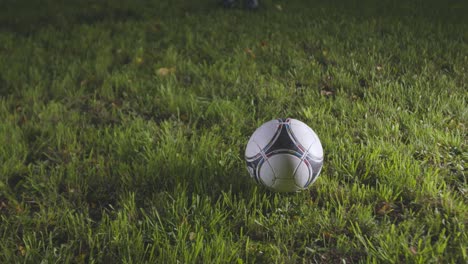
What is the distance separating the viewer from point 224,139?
11.8 ft

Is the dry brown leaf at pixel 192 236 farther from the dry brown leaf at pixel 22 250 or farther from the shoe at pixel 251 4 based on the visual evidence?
the shoe at pixel 251 4

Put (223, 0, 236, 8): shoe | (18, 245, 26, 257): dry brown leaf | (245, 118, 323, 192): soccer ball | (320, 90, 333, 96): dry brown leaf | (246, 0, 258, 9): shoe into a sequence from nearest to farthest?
(18, 245, 26, 257): dry brown leaf → (245, 118, 323, 192): soccer ball → (320, 90, 333, 96): dry brown leaf → (246, 0, 258, 9): shoe → (223, 0, 236, 8): shoe

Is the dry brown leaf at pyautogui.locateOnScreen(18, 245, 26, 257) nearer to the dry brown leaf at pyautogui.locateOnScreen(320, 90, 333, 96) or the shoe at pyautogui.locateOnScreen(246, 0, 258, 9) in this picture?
the dry brown leaf at pyautogui.locateOnScreen(320, 90, 333, 96)

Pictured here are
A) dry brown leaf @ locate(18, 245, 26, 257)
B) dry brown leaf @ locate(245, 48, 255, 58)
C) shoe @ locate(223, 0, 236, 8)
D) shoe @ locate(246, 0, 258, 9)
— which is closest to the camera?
dry brown leaf @ locate(18, 245, 26, 257)

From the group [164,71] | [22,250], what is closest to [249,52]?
[164,71]

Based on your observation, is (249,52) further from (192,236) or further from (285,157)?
(192,236)

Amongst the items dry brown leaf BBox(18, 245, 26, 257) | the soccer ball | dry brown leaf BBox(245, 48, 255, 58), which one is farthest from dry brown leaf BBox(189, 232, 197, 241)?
dry brown leaf BBox(245, 48, 255, 58)

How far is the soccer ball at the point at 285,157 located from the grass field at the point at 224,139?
11 cm

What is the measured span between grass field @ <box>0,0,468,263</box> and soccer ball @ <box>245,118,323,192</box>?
107mm

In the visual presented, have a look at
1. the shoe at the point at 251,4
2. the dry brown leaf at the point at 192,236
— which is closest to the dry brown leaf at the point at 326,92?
the dry brown leaf at the point at 192,236

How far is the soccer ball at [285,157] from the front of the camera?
8.77 ft

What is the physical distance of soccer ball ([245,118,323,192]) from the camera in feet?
8.77

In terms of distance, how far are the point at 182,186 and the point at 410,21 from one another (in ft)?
16.6

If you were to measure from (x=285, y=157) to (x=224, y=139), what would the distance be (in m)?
0.98
